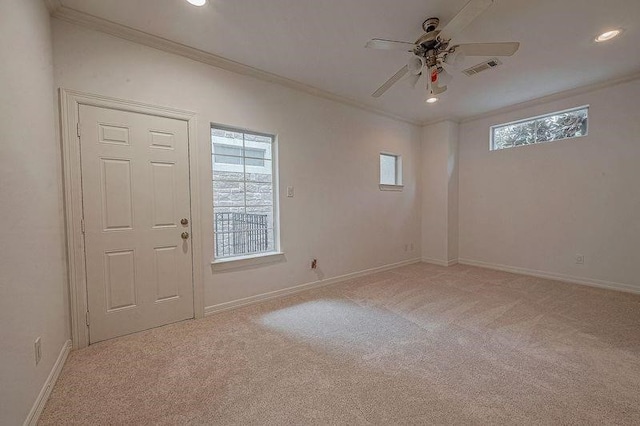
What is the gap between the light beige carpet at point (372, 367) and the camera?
151 centimetres

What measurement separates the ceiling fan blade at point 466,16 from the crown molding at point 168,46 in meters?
1.93

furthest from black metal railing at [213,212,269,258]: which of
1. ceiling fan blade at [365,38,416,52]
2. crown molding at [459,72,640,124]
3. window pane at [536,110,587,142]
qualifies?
window pane at [536,110,587,142]

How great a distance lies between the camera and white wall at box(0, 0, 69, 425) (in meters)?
1.29

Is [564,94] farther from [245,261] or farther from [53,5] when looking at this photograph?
[53,5]

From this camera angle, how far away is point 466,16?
1.64 meters

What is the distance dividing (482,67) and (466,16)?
1.72 meters

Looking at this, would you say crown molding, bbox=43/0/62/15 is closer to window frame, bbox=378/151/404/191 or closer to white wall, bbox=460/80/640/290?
window frame, bbox=378/151/404/191

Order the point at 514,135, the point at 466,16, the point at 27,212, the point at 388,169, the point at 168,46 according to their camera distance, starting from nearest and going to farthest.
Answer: the point at 27,212 → the point at 466,16 → the point at 168,46 → the point at 514,135 → the point at 388,169

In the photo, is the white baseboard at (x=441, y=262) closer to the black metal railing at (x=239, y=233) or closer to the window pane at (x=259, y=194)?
the black metal railing at (x=239, y=233)

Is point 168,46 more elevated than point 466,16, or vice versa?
point 168,46

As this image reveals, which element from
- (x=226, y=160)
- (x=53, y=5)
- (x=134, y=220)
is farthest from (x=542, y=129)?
(x=53, y=5)

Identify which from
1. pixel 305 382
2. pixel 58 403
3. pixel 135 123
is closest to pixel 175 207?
pixel 135 123

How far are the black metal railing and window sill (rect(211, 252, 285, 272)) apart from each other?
149mm

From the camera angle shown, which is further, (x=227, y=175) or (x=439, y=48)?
(x=227, y=175)
